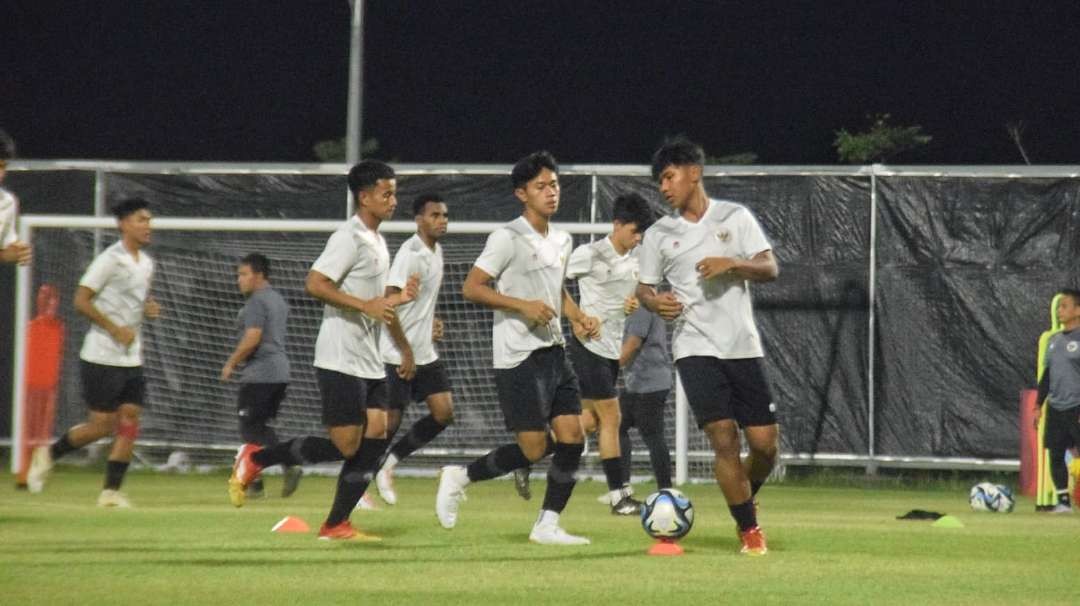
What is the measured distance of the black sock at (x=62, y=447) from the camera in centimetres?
1433

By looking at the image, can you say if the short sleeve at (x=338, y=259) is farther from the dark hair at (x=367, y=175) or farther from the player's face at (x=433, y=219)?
the player's face at (x=433, y=219)

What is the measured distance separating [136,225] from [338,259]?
12.1 feet

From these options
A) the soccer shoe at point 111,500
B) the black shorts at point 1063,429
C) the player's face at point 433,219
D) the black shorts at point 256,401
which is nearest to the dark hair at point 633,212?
the player's face at point 433,219

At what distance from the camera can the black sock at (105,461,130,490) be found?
555 inches

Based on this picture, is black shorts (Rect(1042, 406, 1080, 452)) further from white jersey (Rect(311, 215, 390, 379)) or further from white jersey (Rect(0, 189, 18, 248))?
white jersey (Rect(0, 189, 18, 248))

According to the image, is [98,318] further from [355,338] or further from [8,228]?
[355,338]

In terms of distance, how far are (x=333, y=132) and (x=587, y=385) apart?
28.6 meters

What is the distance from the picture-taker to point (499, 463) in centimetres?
1148

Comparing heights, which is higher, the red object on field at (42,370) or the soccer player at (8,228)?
the soccer player at (8,228)

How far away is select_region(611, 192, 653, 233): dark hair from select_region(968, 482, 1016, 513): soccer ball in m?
3.70

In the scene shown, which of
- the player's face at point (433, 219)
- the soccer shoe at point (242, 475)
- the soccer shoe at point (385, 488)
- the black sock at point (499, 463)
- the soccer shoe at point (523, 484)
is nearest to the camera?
the black sock at point (499, 463)

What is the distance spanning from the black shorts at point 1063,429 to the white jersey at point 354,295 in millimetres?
7147

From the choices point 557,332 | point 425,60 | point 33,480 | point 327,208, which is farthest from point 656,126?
point 557,332

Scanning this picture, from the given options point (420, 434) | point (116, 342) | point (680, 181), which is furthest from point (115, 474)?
point (680, 181)
